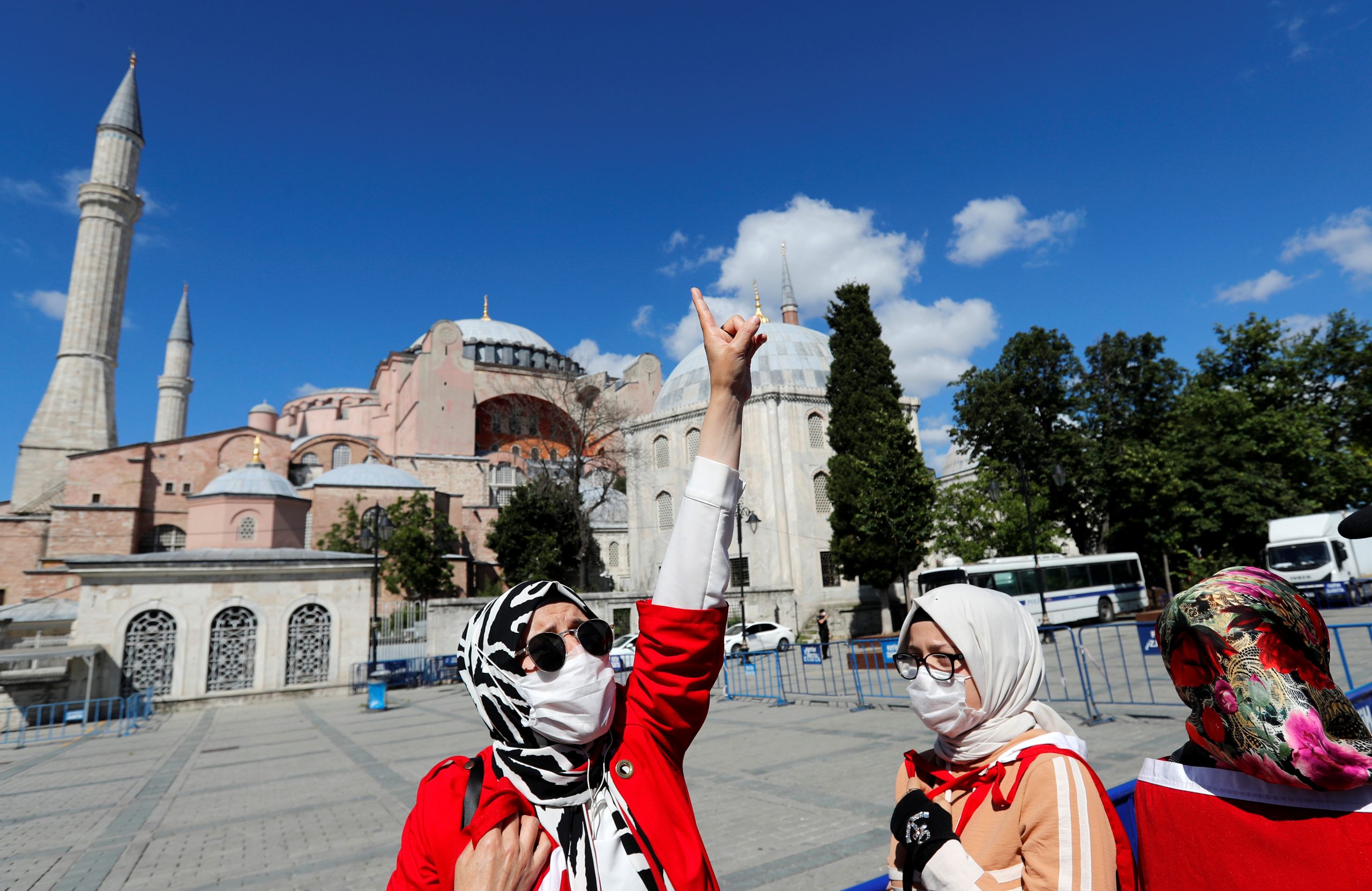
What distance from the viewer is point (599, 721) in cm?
148

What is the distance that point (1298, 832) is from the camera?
1.38m

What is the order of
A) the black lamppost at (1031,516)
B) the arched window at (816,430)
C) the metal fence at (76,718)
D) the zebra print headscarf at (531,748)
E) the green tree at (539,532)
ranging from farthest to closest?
the arched window at (816,430)
the green tree at (539,532)
the black lamppost at (1031,516)
the metal fence at (76,718)
the zebra print headscarf at (531,748)

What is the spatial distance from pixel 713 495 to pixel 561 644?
0.47 metres

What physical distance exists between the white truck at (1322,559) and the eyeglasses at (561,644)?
1037 inches

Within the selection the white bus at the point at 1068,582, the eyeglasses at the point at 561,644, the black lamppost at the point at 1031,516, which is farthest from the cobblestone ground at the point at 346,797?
the white bus at the point at 1068,582

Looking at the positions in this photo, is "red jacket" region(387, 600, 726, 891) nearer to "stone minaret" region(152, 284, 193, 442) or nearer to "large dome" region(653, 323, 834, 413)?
"large dome" region(653, 323, 834, 413)

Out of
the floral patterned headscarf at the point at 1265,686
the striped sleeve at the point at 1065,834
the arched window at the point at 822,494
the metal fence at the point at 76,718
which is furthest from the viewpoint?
the arched window at the point at 822,494

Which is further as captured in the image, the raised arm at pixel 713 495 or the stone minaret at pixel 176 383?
the stone minaret at pixel 176 383

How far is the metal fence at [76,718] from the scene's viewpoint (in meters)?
14.1

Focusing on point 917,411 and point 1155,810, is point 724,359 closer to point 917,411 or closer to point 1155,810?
point 1155,810

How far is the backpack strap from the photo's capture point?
146cm

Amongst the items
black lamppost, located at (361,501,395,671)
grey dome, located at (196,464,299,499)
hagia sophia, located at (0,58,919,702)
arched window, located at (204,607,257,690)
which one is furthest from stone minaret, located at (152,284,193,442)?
arched window, located at (204,607,257,690)

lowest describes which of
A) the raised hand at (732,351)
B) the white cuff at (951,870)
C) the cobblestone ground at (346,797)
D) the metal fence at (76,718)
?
the cobblestone ground at (346,797)

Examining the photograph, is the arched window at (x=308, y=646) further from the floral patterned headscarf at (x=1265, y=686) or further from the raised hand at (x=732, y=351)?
the floral patterned headscarf at (x=1265, y=686)
